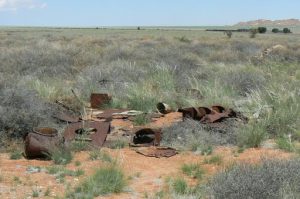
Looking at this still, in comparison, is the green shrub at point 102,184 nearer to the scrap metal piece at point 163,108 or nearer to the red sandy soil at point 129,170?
the red sandy soil at point 129,170

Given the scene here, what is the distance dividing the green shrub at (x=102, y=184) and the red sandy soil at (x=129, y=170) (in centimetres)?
11

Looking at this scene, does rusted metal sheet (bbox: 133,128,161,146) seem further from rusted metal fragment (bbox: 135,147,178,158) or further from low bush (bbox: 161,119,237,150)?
rusted metal fragment (bbox: 135,147,178,158)

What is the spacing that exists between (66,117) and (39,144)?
2850mm

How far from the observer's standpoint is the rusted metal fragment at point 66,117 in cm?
1033

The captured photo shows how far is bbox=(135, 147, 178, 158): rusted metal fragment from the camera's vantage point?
8.08 meters

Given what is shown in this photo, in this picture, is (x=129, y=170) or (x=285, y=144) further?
(x=285, y=144)

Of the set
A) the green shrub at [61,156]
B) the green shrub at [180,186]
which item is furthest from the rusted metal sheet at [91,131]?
the green shrub at [180,186]

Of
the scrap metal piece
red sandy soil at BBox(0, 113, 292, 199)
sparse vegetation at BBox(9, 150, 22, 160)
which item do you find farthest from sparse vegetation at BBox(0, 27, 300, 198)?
sparse vegetation at BBox(9, 150, 22, 160)

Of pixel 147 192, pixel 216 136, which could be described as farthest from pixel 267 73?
Answer: pixel 147 192

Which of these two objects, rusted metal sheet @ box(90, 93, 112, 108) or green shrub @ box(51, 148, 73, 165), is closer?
green shrub @ box(51, 148, 73, 165)

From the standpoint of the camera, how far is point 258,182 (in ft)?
17.5

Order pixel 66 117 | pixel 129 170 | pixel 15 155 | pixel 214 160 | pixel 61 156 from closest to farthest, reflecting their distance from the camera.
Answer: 1. pixel 129 170
2. pixel 214 160
3. pixel 61 156
4. pixel 15 155
5. pixel 66 117

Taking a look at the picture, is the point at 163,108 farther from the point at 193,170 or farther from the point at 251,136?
the point at 193,170

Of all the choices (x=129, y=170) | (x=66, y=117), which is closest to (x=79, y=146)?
(x=129, y=170)
